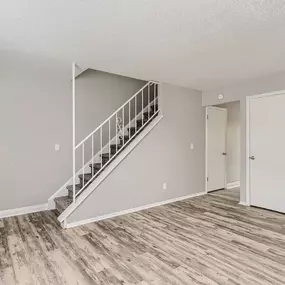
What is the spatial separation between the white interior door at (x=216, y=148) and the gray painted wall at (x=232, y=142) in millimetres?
237

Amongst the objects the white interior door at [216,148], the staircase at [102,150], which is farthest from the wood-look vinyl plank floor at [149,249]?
the white interior door at [216,148]

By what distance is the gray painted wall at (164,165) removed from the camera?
3.63 meters

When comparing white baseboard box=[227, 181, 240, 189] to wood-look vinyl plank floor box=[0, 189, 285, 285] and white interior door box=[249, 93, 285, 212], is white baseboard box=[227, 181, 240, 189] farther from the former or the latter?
wood-look vinyl plank floor box=[0, 189, 285, 285]

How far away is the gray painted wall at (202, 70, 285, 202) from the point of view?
3783mm

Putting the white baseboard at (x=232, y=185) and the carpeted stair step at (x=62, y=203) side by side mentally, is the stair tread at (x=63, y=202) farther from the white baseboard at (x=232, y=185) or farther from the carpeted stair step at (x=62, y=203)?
the white baseboard at (x=232, y=185)

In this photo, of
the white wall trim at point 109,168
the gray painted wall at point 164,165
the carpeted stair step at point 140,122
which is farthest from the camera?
the carpeted stair step at point 140,122

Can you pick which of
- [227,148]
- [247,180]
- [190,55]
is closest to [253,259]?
[247,180]

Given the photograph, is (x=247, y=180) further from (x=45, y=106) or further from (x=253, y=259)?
(x=45, y=106)

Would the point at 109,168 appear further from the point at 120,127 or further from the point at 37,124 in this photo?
the point at 37,124

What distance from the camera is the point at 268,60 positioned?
3094 millimetres

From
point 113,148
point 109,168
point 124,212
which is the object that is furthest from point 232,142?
point 109,168

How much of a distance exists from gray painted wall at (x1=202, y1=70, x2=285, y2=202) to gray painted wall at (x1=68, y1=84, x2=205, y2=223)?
0.58 m

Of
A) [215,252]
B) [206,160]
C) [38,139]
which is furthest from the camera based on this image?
[206,160]

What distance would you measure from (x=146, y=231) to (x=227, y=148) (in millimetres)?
3581
